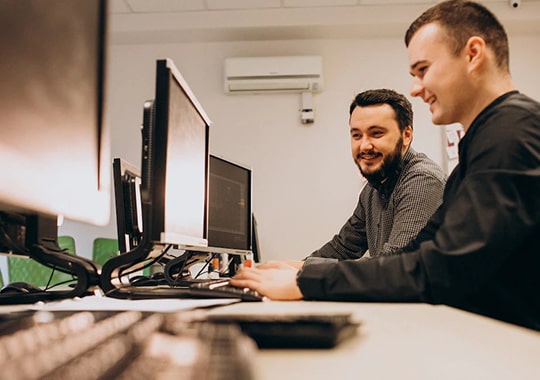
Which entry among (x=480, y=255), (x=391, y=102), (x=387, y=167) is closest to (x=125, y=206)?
(x=480, y=255)

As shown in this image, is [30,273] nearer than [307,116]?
Yes

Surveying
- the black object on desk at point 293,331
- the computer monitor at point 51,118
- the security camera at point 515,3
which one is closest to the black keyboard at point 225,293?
the computer monitor at point 51,118

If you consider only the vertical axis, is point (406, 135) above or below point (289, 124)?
below

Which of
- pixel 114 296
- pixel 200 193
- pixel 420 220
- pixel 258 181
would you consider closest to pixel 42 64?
pixel 114 296

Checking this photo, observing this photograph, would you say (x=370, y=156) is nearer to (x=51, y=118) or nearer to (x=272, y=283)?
(x=272, y=283)

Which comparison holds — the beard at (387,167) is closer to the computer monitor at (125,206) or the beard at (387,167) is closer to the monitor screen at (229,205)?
the monitor screen at (229,205)

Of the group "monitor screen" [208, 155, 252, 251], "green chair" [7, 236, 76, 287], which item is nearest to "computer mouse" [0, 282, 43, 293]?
"monitor screen" [208, 155, 252, 251]

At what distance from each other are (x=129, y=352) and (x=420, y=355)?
0.25m

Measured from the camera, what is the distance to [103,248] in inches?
142

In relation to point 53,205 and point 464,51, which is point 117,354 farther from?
point 464,51

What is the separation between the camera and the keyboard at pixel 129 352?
0.91 ft

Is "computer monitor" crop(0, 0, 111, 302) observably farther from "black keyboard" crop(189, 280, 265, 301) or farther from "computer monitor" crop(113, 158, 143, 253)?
"computer monitor" crop(113, 158, 143, 253)

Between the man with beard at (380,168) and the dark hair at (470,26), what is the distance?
71 cm

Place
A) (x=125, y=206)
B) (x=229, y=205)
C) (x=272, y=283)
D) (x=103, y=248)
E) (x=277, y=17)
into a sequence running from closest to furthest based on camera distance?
(x=272, y=283) < (x=125, y=206) < (x=229, y=205) < (x=103, y=248) < (x=277, y=17)
